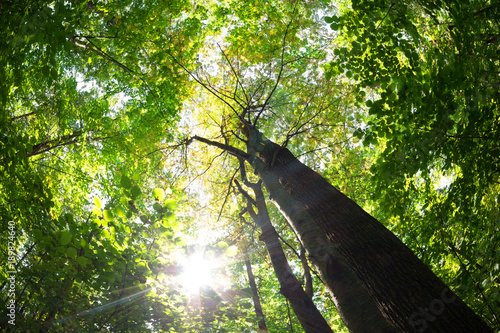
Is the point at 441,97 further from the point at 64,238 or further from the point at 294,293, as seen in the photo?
the point at 64,238

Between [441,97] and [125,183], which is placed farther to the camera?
[441,97]

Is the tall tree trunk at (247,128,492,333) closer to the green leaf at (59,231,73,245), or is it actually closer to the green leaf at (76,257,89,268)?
the green leaf at (76,257,89,268)

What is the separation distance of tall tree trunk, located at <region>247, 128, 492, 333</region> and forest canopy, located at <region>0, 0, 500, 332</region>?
122 millimetres

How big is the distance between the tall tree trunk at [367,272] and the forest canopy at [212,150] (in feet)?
0.40

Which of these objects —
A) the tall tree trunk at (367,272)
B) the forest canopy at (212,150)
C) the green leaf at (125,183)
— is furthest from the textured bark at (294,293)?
the green leaf at (125,183)

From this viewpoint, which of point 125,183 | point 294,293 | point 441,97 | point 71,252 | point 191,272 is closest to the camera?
point 125,183

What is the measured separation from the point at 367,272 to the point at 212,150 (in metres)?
6.23

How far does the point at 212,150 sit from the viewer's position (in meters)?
7.84

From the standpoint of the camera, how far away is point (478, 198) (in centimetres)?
315

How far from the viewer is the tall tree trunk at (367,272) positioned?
1.70 metres

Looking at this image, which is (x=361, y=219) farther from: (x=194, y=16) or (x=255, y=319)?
(x=194, y=16)

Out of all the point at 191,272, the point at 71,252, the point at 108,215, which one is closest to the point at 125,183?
the point at 108,215

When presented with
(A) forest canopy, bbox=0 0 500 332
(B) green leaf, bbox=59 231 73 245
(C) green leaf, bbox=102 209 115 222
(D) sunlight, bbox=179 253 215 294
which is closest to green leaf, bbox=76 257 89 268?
(A) forest canopy, bbox=0 0 500 332

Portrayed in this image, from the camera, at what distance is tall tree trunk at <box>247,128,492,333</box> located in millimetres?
1700
